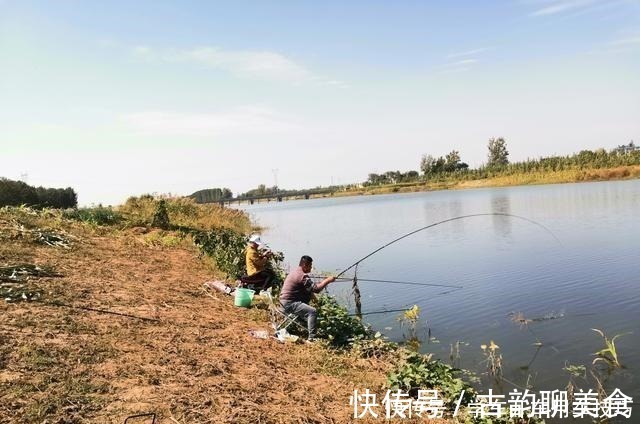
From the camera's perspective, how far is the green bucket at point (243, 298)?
1050 centimetres

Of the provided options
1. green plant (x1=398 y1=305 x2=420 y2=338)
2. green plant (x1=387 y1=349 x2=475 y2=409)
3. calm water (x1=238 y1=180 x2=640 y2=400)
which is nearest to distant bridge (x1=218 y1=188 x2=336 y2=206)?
calm water (x1=238 y1=180 x2=640 y2=400)

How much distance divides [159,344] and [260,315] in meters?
3.08

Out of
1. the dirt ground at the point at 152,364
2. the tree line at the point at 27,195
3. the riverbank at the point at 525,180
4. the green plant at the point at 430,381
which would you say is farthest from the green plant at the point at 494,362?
the riverbank at the point at 525,180

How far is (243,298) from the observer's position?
1051cm

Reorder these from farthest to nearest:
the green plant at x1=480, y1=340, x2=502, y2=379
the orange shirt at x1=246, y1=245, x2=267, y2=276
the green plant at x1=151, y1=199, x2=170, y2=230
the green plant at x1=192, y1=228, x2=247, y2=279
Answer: the green plant at x1=151, y1=199, x2=170, y2=230 → the green plant at x1=192, y1=228, x2=247, y2=279 → the orange shirt at x1=246, y1=245, x2=267, y2=276 → the green plant at x1=480, y1=340, x2=502, y2=379

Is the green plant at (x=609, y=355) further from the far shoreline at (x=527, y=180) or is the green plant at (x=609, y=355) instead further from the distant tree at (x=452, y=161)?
the distant tree at (x=452, y=161)

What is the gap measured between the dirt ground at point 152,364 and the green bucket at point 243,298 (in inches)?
11.0

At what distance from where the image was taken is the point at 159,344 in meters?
7.02

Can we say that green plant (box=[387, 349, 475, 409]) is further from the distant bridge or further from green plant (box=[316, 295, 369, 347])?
the distant bridge

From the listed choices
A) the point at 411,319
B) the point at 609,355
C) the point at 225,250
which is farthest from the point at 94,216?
the point at 609,355

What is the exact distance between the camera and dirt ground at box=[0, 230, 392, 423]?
4.99 m

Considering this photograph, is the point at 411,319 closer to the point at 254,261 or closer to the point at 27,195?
the point at 254,261

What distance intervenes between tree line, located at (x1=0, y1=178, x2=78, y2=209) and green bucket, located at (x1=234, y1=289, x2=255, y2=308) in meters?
14.9

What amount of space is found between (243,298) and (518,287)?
709 centimetres
